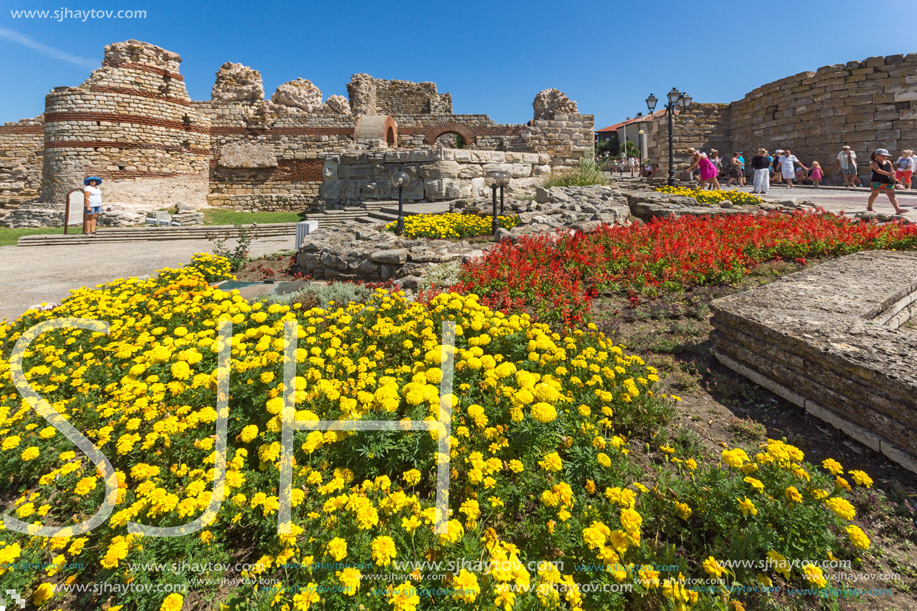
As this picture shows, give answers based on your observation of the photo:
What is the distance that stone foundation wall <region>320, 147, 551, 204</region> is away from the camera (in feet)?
40.9

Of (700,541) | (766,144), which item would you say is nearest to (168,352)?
(700,541)

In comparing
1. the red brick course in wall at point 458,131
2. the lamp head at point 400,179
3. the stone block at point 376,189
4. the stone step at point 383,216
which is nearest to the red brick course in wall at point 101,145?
the red brick course in wall at point 458,131

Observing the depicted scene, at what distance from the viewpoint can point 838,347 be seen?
8.96 ft

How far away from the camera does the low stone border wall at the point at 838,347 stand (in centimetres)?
245

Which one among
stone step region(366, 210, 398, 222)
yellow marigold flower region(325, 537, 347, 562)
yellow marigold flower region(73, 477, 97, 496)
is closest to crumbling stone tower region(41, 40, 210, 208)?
stone step region(366, 210, 398, 222)

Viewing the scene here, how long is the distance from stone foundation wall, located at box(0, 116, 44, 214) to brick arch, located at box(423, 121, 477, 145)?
17378 mm

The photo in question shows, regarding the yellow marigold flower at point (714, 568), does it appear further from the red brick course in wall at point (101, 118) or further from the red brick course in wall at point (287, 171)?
the red brick course in wall at point (101, 118)

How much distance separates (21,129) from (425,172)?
21.1 m

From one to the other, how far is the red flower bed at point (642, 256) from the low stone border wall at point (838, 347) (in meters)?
1.19

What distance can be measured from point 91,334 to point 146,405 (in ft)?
6.17

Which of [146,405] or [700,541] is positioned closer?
[700,541]

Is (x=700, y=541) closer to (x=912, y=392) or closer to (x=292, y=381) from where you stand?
(x=912, y=392)

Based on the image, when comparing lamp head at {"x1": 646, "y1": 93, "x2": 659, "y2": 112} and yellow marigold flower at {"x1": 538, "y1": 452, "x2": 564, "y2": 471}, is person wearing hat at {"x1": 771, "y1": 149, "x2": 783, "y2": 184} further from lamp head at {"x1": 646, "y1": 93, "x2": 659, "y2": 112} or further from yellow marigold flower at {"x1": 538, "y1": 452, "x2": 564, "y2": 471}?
yellow marigold flower at {"x1": 538, "y1": 452, "x2": 564, "y2": 471}

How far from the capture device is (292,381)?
8.11 ft
